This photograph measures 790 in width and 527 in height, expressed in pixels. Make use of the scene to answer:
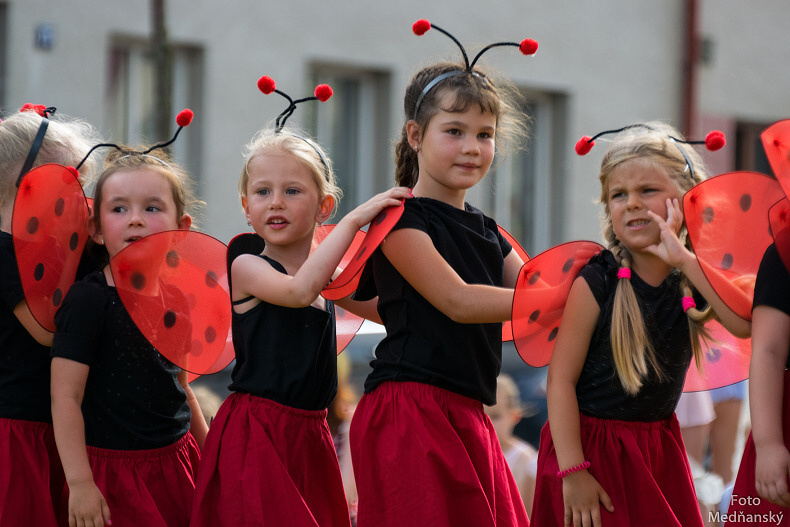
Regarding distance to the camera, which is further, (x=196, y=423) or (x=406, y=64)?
(x=406, y=64)

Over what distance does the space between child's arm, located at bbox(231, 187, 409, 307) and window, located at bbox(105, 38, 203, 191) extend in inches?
187

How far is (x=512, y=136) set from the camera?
10.0 ft

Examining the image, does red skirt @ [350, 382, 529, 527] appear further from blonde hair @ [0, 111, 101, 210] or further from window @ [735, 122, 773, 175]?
window @ [735, 122, 773, 175]

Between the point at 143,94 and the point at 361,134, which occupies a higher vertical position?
the point at 143,94

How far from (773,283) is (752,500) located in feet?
1.82

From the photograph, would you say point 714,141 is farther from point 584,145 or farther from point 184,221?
point 184,221

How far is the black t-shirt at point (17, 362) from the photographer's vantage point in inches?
114

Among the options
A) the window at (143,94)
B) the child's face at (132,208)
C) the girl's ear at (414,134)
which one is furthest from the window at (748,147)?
the child's face at (132,208)

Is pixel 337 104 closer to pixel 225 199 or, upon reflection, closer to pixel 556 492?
pixel 225 199

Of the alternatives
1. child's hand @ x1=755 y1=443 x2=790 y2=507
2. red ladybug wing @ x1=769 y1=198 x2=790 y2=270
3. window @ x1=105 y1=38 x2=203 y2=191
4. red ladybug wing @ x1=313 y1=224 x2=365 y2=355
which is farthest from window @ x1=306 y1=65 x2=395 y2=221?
child's hand @ x1=755 y1=443 x2=790 y2=507

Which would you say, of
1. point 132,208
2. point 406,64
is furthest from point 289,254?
point 406,64

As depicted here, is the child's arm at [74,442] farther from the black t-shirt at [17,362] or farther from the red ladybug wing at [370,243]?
the red ladybug wing at [370,243]

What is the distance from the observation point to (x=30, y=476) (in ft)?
9.31

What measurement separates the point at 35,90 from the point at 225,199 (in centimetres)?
163
